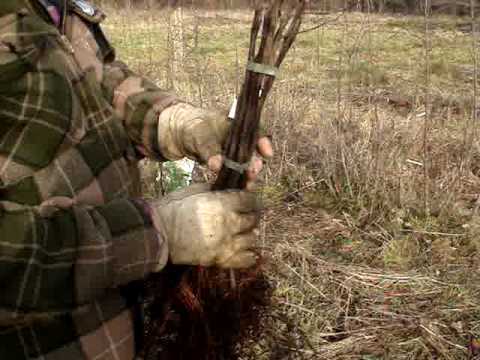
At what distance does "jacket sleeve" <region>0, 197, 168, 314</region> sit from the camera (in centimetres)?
93

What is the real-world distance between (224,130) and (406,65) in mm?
8044

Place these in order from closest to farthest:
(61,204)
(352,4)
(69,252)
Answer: (69,252) < (61,204) < (352,4)

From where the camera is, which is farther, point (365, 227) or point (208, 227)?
point (365, 227)

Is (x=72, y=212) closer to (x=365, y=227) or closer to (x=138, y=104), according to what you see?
(x=138, y=104)

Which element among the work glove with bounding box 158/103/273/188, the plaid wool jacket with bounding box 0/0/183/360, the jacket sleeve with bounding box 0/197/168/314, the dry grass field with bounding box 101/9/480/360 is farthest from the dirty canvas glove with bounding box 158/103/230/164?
the dry grass field with bounding box 101/9/480/360

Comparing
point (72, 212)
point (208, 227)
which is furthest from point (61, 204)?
point (208, 227)

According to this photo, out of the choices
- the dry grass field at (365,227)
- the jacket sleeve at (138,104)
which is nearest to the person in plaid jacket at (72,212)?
the jacket sleeve at (138,104)

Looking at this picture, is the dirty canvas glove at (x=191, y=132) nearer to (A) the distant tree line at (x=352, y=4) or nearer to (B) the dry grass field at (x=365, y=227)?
(A) the distant tree line at (x=352, y=4)

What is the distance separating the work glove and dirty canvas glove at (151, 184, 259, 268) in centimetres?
18

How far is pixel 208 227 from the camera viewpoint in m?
1.16

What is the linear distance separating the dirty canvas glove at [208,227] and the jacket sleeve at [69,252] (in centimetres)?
6

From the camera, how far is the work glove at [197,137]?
4.55 ft

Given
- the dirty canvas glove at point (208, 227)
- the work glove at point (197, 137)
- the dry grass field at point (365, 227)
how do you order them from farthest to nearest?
1. the dry grass field at point (365, 227)
2. the work glove at point (197, 137)
3. the dirty canvas glove at point (208, 227)

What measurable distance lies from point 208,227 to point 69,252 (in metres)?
0.30
